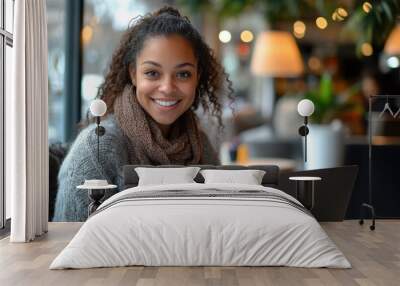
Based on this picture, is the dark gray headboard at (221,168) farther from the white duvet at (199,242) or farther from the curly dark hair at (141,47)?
the white duvet at (199,242)

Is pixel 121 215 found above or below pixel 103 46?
below

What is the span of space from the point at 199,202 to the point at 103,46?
4.49 m

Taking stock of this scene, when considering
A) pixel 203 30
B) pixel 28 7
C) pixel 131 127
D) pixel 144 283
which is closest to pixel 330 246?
pixel 144 283

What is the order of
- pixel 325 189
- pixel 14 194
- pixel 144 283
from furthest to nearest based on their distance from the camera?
pixel 325 189, pixel 14 194, pixel 144 283

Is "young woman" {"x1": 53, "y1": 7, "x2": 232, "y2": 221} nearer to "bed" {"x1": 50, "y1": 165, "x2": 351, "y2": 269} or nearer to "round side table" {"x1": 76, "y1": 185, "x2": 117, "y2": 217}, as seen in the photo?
"round side table" {"x1": 76, "y1": 185, "x2": 117, "y2": 217}

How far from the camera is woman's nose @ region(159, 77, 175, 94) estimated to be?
6.34 m

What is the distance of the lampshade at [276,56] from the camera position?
9836 mm

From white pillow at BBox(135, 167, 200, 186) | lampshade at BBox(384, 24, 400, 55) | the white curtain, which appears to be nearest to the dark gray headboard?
white pillow at BBox(135, 167, 200, 186)

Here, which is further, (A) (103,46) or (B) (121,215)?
(A) (103,46)

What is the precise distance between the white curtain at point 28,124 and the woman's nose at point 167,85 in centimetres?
110

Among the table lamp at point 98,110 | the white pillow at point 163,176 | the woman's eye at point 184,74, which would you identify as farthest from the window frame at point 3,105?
the woman's eye at point 184,74

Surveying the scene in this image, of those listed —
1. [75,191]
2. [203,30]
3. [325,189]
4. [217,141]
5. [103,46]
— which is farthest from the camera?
[203,30]

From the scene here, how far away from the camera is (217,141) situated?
7.16 meters

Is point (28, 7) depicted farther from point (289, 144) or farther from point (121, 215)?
point (289, 144)
